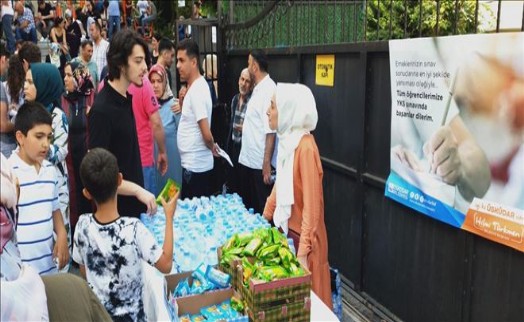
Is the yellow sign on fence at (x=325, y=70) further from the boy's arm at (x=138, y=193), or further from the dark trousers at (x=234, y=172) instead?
the boy's arm at (x=138, y=193)

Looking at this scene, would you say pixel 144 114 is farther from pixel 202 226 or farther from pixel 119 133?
pixel 202 226

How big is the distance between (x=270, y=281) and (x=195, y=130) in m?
3.22

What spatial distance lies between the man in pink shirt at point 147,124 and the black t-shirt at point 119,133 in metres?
1.38

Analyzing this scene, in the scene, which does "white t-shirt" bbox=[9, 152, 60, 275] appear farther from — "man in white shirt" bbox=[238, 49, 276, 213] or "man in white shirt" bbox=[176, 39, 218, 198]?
"man in white shirt" bbox=[238, 49, 276, 213]

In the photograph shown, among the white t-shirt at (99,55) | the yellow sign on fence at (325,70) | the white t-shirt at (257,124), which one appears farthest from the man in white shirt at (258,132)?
the white t-shirt at (99,55)

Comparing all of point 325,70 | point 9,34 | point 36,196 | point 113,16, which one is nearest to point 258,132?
point 325,70

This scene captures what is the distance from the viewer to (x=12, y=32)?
13219mm

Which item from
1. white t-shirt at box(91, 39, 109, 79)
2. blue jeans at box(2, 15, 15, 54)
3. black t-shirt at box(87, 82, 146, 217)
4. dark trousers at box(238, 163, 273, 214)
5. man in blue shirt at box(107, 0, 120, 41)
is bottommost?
dark trousers at box(238, 163, 273, 214)

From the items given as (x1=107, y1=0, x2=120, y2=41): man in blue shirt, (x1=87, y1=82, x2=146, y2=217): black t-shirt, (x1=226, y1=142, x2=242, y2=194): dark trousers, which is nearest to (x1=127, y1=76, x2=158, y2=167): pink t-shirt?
(x1=226, y1=142, x2=242, y2=194): dark trousers

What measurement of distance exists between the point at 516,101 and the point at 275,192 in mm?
1574

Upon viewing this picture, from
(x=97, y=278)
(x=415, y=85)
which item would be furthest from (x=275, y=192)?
(x=97, y=278)

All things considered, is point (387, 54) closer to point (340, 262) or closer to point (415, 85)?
Result: point (415, 85)

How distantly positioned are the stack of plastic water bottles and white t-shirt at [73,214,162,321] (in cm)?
29

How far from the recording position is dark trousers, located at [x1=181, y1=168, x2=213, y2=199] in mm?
5148
